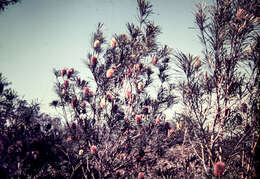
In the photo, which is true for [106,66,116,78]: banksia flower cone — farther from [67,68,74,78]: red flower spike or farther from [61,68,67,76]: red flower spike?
[61,68,67,76]: red flower spike

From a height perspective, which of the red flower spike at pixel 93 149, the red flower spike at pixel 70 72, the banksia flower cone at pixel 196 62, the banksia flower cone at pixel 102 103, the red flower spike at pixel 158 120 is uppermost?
the red flower spike at pixel 70 72

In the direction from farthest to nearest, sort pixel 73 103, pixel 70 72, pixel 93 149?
pixel 70 72 < pixel 73 103 < pixel 93 149

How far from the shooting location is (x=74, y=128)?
3.47 meters

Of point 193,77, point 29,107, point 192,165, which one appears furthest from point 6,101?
Result: point 192,165

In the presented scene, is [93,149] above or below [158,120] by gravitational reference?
below

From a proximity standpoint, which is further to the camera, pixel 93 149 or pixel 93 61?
pixel 93 61

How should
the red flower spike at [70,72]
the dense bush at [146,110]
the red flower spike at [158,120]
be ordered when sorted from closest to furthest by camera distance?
1. the dense bush at [146,110]
2. the red flower spike at [70,72]
3. the red flower spike at [158,120]

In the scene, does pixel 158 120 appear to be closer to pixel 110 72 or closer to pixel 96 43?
pixel 110 72

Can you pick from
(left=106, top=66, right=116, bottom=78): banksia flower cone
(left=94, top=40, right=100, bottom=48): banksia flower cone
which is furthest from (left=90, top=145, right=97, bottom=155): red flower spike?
(left=94, top=40, right=100, bottom=48): banksia flower cone

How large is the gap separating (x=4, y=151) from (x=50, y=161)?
139 cm

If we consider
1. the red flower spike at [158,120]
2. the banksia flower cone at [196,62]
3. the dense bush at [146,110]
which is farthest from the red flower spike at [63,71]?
the banksia flower cone at [196,62]

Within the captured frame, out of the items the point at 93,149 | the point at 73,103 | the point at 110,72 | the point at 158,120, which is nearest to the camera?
the point at 93,149

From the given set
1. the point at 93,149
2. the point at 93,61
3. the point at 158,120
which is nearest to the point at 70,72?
the point at 93,61

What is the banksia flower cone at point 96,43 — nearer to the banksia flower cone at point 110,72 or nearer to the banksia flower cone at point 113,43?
the banksia flower cone at point 113,43
